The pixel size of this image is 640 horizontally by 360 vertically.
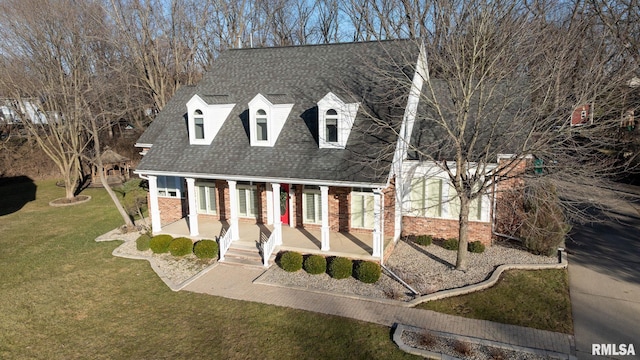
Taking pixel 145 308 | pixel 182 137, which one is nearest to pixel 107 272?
pixel 145 308

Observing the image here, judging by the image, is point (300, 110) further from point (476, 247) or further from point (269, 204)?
point (476, 247)

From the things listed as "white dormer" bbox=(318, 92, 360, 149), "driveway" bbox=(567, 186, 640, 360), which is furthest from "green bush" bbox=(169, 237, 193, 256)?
"driveway" bbox=(567, 186, 640, 360)

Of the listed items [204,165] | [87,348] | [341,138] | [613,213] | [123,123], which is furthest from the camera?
[123,123]

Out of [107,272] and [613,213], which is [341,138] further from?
[613,213]

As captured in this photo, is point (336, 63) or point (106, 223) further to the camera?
point (106, 223)

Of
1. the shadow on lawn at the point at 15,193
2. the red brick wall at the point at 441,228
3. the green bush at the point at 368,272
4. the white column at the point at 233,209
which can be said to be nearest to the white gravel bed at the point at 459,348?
the green bush at the point at 368,272

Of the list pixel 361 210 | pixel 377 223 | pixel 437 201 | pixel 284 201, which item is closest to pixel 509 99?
pixel 437 201

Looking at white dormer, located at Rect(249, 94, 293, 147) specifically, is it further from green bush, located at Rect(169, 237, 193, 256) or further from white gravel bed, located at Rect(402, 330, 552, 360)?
white gravel bed, located at Rect(402, 330, 552, 360)

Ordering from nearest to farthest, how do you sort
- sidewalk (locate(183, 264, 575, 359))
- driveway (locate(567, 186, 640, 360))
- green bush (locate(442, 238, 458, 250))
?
sidewalk (locate(183, 264, 575, 359)), driveway (locate(567, 186, 640, 360)), green bush (locate(442, 238, 458, 250))

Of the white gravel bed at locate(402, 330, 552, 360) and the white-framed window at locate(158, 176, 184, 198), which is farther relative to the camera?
the white-framed window at locate(158, 176, 184, 198)
